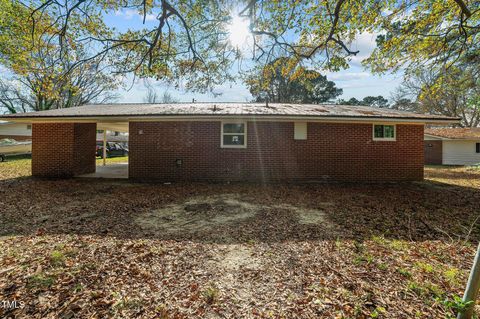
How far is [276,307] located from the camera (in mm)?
2361

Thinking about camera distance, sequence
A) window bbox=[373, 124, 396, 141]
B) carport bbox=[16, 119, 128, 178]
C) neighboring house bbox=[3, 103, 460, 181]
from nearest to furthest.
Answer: neighboring house bbox=[3, 103, 460, 181] → window bbox=[373, 124, 396, 141] → carport bbox=[16, 119, 128, 178]

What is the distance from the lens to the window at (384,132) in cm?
964

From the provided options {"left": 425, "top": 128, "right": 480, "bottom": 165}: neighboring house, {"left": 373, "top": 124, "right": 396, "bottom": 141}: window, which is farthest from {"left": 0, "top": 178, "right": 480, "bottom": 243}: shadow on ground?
{"left": 425, "top": 128, "right": 480, "bottom": 165}: neighboring house

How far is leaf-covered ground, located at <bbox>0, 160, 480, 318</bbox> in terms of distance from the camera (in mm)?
2385

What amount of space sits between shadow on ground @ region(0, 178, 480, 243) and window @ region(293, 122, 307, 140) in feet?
7.08

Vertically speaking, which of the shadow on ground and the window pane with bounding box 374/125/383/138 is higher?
the window pane with bounding box 374/125/383/138

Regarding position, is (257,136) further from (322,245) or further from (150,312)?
(150,312)

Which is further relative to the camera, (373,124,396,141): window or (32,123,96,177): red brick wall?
(32,123,96,177): red brick wall

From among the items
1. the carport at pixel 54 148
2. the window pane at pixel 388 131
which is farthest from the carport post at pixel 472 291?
the carport at pixel 54 148

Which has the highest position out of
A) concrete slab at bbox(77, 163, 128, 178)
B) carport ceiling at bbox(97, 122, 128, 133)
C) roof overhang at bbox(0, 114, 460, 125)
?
Answer: carport ceiling at bbox(97, 122, 128, 133)

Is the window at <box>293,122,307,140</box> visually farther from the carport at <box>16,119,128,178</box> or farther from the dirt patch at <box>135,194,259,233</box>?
the carport at <box>16,119,128,178</box>

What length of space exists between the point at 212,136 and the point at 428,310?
8197 millimetres

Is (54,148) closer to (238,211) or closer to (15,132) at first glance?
(238,211)

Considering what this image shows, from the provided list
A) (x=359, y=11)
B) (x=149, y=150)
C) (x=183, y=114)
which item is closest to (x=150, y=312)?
(x=183, y=114)
